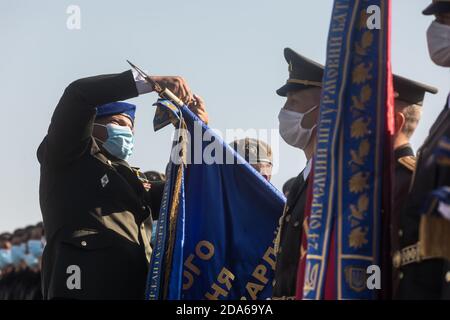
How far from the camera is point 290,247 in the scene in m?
6.07

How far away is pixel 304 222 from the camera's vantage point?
18.6 ft

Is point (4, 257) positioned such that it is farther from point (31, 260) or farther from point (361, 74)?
point (361, 74)

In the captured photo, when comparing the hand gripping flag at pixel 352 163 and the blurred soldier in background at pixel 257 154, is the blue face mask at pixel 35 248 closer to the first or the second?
the blurred soldier in background at pixel 257 154

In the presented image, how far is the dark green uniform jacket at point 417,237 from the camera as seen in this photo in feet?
15.2

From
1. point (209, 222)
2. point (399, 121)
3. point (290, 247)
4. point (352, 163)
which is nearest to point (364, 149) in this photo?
point (352, 163)

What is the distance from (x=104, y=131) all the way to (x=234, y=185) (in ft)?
3.45

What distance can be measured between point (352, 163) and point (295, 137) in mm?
1681

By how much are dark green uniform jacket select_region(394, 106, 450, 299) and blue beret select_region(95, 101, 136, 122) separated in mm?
3165

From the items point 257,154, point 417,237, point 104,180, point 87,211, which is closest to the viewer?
point 417,237

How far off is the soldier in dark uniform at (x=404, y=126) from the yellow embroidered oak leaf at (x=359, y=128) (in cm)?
45

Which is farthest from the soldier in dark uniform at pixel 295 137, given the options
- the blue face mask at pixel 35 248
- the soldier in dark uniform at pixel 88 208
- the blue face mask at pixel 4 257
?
the blue face mask at pixel 4 257

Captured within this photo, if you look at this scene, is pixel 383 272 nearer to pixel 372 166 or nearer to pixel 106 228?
pixel 372 166

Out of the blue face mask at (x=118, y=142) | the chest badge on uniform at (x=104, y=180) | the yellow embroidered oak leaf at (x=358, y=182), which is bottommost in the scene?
the yellow embroidered oak leaf at (x=358, y=182)
